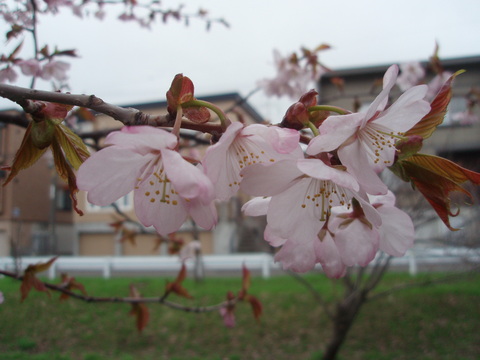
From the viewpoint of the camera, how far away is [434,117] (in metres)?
0.46

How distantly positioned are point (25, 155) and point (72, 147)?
68mm

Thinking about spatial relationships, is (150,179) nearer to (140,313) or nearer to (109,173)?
(109,173)

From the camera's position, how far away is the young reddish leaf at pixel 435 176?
425 mm

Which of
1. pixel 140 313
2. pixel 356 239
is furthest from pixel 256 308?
pixel 356 239

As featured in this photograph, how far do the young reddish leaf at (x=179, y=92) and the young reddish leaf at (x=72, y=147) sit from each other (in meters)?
0.14

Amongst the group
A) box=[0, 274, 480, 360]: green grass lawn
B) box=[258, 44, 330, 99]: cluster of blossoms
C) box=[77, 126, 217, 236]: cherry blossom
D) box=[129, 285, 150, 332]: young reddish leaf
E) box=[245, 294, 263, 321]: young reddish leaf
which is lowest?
box=[0, 274, 480, 360]: green grass lawn

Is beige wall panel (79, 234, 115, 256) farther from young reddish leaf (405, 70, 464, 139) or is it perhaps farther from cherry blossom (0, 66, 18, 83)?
young reddish leaf (405, 70, 464, 139)

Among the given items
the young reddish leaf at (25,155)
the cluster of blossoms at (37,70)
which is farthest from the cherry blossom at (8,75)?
the young reddish leaf at (25,155)

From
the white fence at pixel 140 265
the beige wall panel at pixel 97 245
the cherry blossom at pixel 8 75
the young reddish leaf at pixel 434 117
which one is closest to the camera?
the young reddish leaf at pixel 434 117

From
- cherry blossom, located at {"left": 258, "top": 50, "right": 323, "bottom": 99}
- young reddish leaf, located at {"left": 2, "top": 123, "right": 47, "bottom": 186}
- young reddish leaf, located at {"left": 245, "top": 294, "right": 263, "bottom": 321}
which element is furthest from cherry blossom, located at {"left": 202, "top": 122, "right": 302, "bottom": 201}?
cherry blossom, located at {"left": 258, "top": 50, "right": 323, "bottom": 99}

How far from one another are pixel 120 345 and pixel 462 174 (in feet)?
13.0

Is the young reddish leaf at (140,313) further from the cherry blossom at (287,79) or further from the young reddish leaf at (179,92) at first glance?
the cherry blossom at (287,79)

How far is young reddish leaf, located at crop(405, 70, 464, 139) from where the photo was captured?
453 millimetres

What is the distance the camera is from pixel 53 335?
3.75 meters
